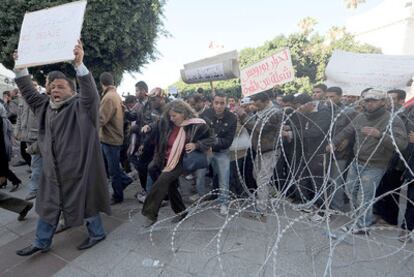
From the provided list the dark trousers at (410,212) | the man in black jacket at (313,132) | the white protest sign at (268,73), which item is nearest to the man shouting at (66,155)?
the white protest sign at (268,73)

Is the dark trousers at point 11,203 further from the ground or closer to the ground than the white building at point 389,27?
closer to the ground

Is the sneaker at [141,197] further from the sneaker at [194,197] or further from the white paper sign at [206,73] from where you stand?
the white paper sign at [206,73]

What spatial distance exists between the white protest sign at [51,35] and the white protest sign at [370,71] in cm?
367

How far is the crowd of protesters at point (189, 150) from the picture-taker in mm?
2795

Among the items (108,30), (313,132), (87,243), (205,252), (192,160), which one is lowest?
(205,252)

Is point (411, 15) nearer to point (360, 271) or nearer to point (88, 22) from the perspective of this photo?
point (88, 22)

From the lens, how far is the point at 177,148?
3.52m

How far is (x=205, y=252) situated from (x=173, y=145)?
1.35 metres

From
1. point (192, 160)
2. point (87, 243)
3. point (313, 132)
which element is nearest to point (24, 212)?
point (87, 243)

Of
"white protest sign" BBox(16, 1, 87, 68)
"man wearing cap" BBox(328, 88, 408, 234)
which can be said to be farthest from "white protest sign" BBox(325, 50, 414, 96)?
"white protest sign" BBox(16, 1, 87, 68)

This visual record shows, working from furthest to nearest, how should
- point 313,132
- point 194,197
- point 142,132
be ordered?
point 194,197
point 142,132
point 313,132

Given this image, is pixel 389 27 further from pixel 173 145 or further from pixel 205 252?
pixel 205 252

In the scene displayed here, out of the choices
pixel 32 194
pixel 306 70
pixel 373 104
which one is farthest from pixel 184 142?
pixel 306 70

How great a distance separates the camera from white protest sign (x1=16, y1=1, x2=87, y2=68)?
234cm
